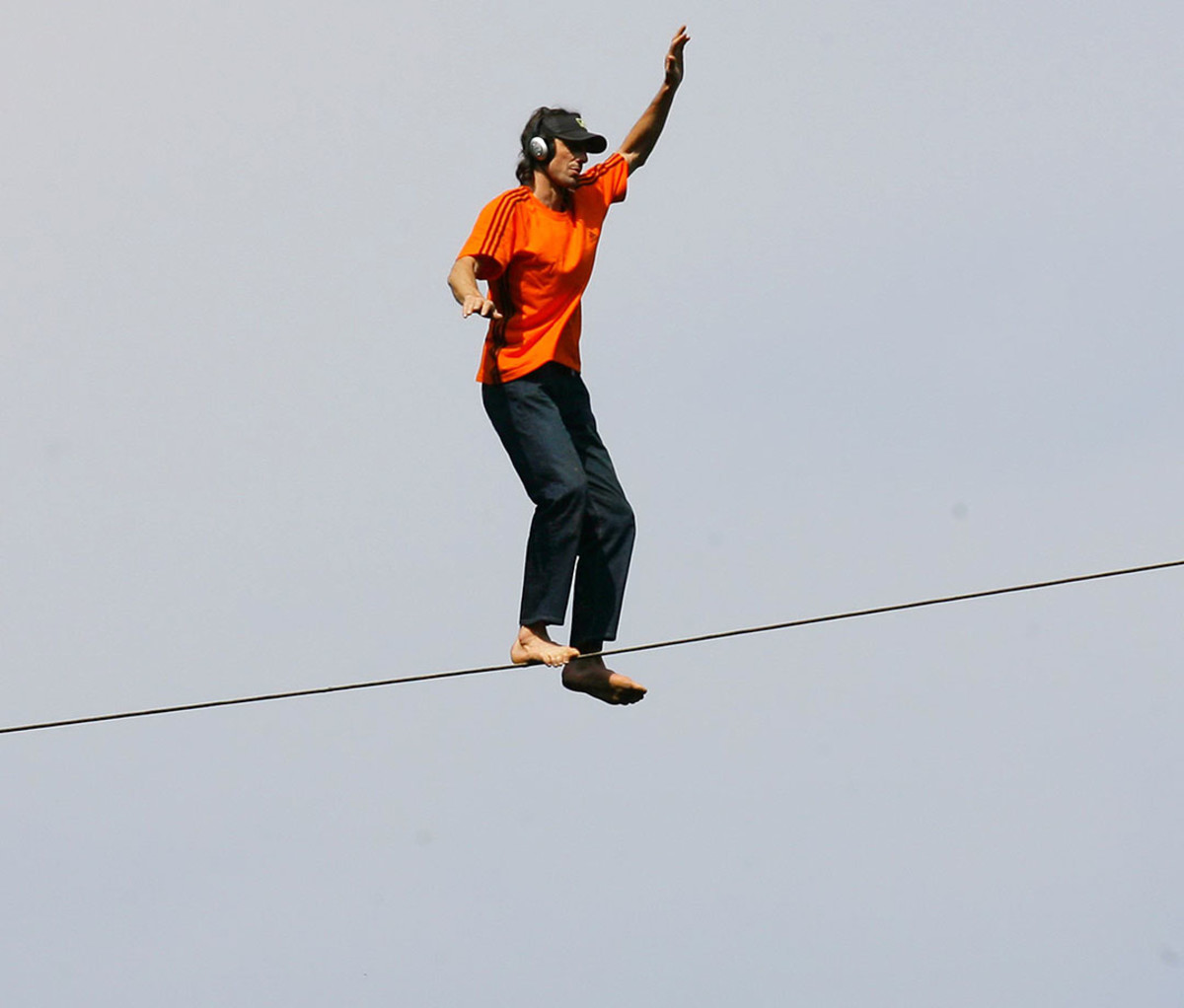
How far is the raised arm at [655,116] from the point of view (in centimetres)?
962

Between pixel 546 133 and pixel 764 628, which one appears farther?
pixel 546 133

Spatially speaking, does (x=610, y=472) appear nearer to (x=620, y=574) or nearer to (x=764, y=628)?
(x=620, y=574)

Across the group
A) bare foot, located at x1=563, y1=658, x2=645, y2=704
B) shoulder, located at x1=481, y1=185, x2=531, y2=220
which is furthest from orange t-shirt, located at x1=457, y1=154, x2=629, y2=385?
bare foot, located at x1=563, y1=658, x2=645, y2=704

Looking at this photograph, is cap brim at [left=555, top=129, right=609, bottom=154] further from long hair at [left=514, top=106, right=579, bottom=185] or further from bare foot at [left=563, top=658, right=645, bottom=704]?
bare foot at [left=563, top=658, right=645, bottom=704]

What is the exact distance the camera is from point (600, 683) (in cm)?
912

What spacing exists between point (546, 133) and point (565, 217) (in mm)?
335

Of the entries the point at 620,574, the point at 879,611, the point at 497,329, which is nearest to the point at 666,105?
the point at 497,329

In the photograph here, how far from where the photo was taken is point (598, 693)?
30.1 feet

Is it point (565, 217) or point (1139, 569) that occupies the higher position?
point (565, 217)

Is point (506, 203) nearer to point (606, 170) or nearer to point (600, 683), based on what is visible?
point (606, 170)

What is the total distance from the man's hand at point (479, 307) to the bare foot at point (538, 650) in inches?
51.6

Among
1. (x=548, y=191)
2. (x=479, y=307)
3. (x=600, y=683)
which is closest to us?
(x=479, y=307)

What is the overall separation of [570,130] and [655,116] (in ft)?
1.66

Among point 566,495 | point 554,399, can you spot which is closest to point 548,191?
point 554,399
